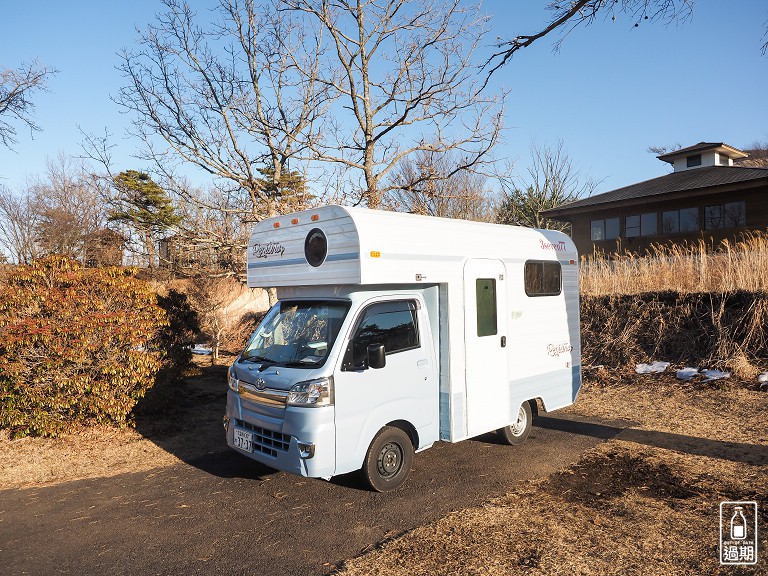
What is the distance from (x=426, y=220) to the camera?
18.0 feet

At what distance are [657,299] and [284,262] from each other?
364 inches

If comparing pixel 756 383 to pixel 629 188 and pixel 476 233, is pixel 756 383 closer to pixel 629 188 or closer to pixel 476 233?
pixel 476 233

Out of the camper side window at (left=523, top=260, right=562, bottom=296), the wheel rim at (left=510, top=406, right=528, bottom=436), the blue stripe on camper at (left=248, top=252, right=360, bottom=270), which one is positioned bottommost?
the wheel rim at (left=510, top=406, right=528, bottom=436)

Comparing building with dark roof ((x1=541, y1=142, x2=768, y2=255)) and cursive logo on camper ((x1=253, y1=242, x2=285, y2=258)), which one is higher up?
building with dark roof ((x1=541, y1=142, x2=768, y2=255))

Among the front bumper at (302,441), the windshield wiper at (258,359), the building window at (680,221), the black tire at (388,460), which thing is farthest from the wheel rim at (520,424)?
the building window at (680,221)

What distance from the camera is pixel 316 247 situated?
5.34 metres

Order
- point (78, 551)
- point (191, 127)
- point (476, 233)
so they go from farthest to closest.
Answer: point (191, 127)
point (476, 233)
point (78, 551)

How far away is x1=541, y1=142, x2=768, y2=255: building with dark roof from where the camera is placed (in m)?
19.8

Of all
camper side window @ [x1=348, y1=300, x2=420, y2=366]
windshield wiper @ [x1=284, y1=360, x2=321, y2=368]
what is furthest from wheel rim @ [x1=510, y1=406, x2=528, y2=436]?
windshield wiper @ [x1=284, y1=360, x2=321, y2=368]

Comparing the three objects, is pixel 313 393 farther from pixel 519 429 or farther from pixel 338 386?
pixel 519 429

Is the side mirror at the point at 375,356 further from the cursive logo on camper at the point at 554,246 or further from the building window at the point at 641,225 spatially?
the building window at the point at 641,225

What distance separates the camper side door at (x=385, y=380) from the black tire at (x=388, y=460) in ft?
0.40

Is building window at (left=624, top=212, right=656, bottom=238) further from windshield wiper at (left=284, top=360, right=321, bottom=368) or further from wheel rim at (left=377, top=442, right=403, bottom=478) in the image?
windshield wiper at (left=284, top=360, right=321, bottom=368)

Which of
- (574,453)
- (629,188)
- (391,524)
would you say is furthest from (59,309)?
(629,188)
